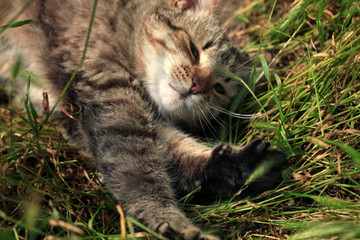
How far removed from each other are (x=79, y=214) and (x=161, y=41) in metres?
1.04

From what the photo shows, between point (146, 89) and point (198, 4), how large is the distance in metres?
0.71

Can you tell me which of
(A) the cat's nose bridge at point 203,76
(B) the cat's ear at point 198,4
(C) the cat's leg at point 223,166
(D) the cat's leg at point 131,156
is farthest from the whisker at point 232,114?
(B) the cat's ear at point 198,4

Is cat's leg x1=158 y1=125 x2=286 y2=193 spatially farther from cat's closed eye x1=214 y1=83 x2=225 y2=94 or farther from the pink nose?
cat's closed eye x1=214 y1=83 x2=225 y2=94

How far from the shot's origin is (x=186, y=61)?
1738 millimetres

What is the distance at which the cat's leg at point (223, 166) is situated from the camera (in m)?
1.48

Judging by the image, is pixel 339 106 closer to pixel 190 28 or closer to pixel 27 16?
pixel 190 28

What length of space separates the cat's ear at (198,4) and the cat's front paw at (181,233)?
1393mm

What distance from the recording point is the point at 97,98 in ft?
5.46

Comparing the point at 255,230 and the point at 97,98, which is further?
the point at 97,98

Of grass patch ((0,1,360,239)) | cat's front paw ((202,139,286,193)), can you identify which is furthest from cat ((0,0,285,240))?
grass patch ((0,1,360,239))

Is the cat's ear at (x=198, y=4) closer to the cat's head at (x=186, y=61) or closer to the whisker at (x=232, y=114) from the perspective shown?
the cat's head at (x=186, y=61)

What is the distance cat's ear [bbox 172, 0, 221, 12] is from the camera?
2020 millimetres

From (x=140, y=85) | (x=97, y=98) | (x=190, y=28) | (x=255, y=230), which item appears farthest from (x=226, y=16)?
(x=255, y=230)

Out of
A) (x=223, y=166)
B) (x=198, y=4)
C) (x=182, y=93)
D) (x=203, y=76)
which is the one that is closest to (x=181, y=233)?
(x=223, y=166)
